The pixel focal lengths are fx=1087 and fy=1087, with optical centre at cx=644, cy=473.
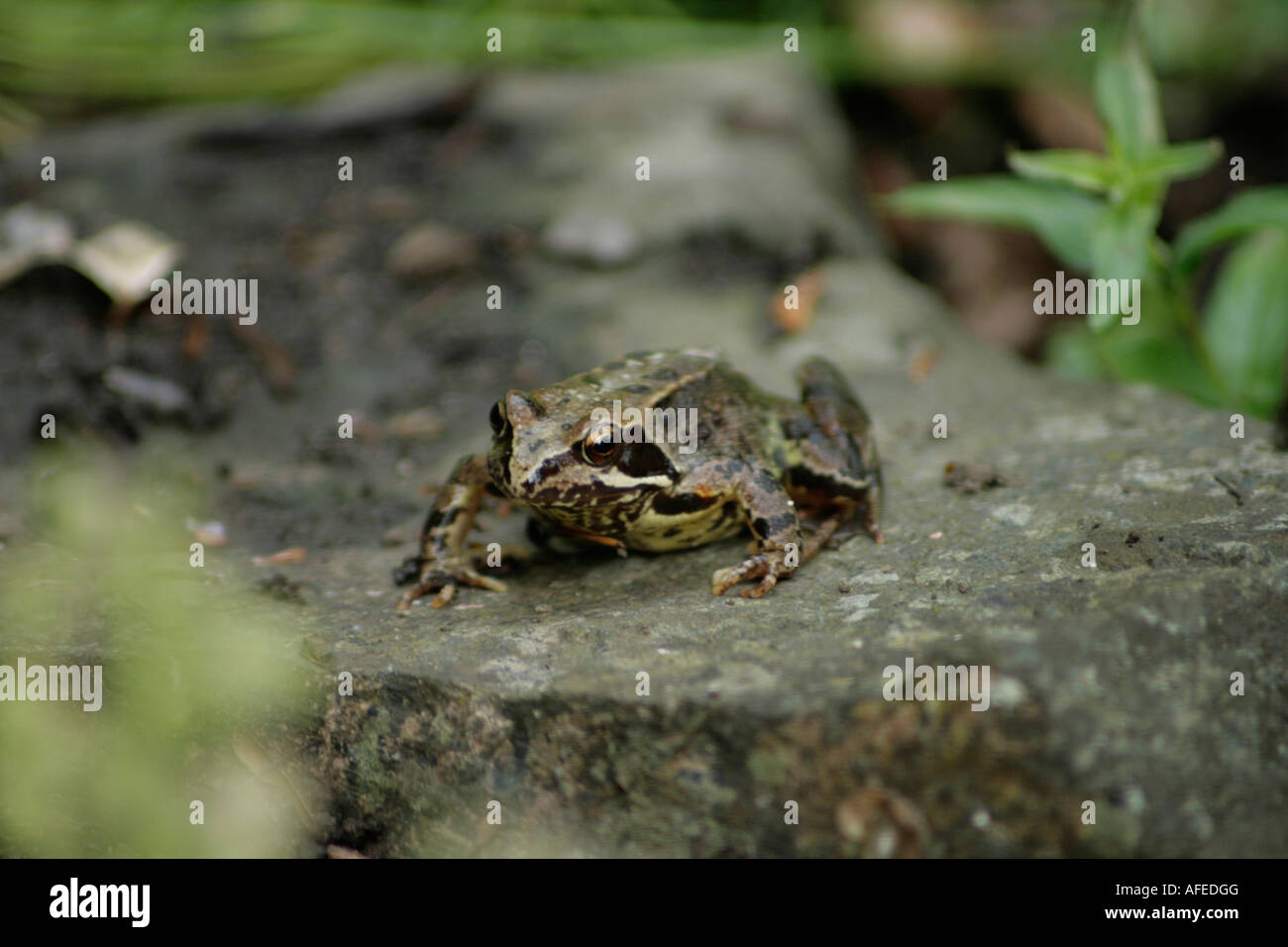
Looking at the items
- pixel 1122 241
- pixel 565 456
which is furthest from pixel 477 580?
pixel 1122 241

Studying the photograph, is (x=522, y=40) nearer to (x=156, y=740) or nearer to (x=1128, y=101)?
(x=1128, y=101)

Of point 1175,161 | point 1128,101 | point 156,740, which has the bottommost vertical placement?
point 156,740

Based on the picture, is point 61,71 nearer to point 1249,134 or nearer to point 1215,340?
A: point 1215,340

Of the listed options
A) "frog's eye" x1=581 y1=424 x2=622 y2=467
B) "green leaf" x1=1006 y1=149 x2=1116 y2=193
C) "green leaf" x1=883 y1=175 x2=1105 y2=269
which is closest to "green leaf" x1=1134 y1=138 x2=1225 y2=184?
"green leaf" x1=1006 y1=149 x2=1116 y2=193

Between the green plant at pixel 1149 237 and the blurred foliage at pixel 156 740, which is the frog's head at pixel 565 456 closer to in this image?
the blurred foliage at pixel 156 740

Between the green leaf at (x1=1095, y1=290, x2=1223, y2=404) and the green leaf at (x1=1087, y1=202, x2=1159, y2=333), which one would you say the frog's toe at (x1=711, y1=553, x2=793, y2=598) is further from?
the green leaf at (x1=1095, y1=290, x2=1223, y2=404)
